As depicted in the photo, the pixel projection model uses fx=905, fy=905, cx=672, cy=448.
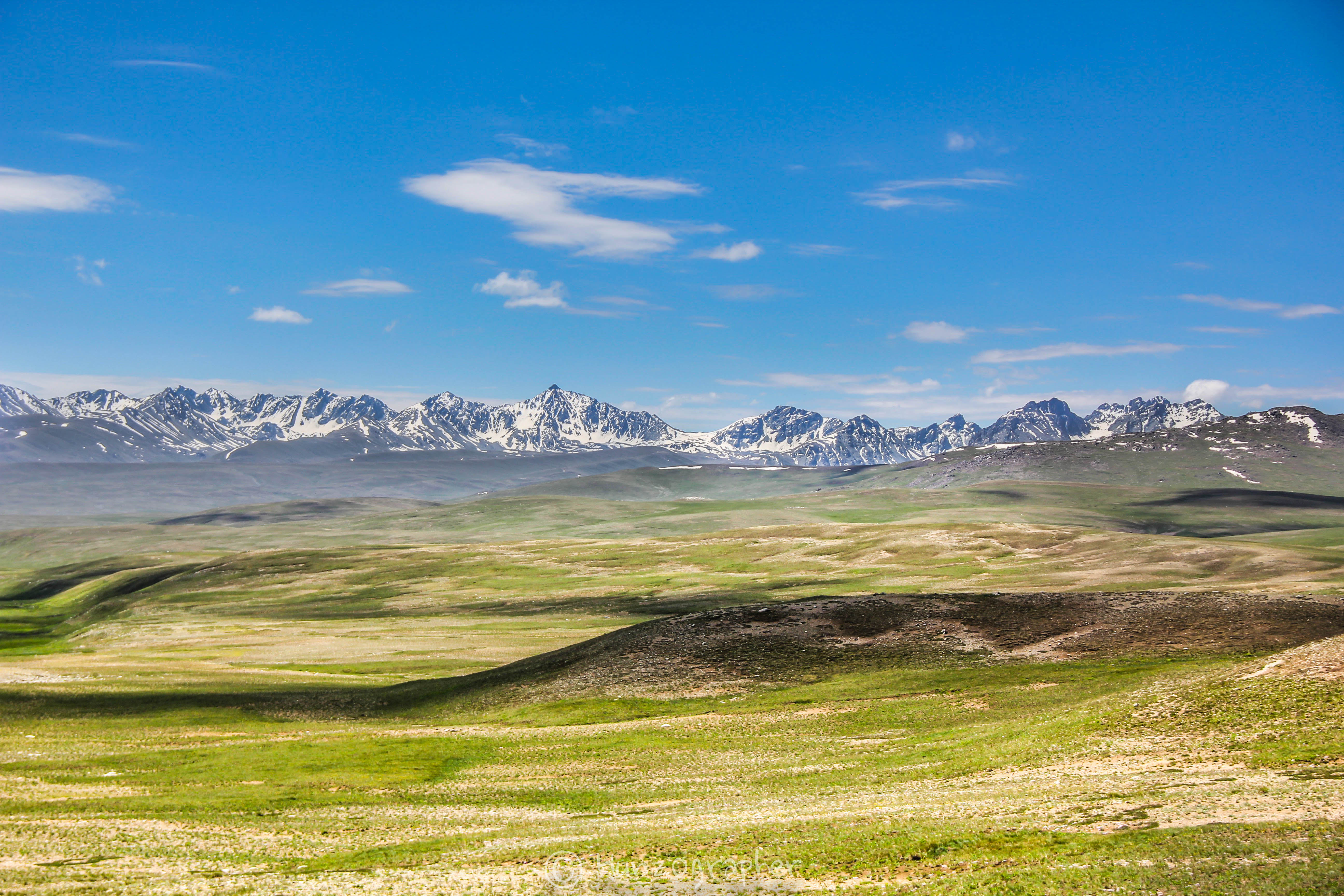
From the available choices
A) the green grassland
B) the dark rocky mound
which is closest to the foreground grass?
the green grassland

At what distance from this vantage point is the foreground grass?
29.4 metres

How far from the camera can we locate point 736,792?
150 ft

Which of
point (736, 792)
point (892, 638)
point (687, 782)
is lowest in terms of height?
point (687, 782)

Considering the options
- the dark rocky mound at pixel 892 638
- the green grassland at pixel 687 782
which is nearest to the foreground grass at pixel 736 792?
the green grassland at pixel 687 782

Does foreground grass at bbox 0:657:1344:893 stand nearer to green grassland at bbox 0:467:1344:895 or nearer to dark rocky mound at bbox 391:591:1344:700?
green grassland at bbox 0:467:1344:895

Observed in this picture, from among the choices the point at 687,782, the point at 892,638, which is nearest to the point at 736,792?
the point at 687,782

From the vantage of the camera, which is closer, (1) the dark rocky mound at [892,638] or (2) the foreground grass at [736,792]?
(2) the foreground grass at [736,792]

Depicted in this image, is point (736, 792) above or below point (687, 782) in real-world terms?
above

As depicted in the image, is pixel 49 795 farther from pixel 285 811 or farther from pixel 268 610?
→ pixel 268 610

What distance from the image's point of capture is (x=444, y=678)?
9006 cm

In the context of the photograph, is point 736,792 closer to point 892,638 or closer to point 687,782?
point 687,782

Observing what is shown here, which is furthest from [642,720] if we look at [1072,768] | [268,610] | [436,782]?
[268,610]

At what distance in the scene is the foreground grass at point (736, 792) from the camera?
2936 cm

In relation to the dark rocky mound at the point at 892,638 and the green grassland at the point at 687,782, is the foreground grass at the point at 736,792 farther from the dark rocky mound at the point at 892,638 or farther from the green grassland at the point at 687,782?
the dark rocky mound at the point at 892,638
